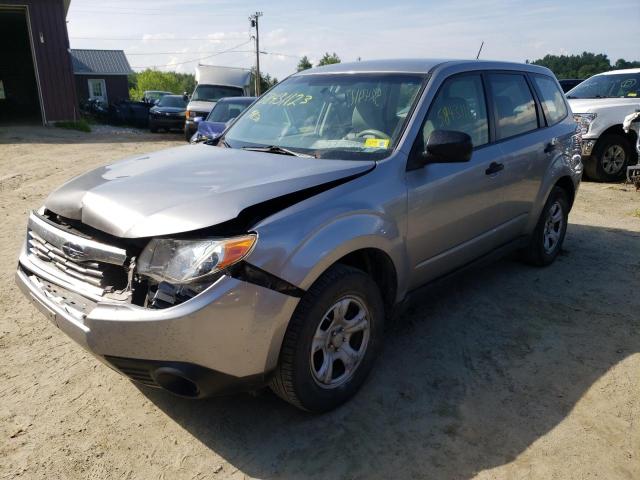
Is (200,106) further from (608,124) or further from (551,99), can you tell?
(551,99)

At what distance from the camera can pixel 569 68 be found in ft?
111

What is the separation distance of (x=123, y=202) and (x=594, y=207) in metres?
7.15

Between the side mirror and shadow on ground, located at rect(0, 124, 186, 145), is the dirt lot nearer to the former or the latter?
the side mirror

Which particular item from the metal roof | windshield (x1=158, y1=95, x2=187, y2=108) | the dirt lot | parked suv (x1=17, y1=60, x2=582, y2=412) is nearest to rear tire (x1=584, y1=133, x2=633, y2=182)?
the dirt lot

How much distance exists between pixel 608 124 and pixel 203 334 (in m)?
9.03

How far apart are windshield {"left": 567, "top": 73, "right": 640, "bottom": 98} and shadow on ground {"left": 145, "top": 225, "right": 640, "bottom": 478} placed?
6621mm

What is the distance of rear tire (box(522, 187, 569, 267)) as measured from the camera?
4781 mm

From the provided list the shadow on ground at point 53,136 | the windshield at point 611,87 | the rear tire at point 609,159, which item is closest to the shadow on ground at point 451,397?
the rear tire at point 609,159

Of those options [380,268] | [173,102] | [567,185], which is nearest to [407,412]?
[380,268]

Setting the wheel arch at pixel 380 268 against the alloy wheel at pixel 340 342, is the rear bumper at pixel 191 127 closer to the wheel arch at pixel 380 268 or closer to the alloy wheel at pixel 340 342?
the wheel arch at pixel 380 268

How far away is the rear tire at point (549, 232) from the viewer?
4781mm

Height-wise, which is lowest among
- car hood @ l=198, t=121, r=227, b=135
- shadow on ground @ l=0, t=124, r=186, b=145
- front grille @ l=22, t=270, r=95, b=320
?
shadow on ground @ l=0, t=124, r=186, b=145

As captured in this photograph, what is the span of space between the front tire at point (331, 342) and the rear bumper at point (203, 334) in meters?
0.10

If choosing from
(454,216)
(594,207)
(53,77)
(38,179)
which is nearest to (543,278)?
(454,216)
